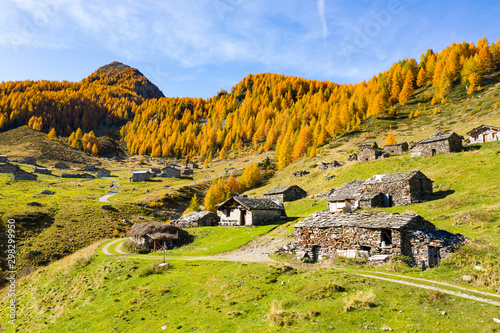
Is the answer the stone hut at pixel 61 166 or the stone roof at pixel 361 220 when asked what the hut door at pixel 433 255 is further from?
the stone hut at pixel 61 166

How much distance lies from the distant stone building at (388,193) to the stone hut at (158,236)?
1030 inches

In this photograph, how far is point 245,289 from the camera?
19703 millimetres

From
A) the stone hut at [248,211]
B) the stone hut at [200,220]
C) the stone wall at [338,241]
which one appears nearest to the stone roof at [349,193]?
the stone hut at [248,211]

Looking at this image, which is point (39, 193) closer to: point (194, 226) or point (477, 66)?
point (194, 226)

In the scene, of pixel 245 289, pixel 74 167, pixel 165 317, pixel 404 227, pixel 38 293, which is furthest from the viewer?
pixel 74 167

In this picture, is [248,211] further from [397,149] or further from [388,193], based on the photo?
[397,149]

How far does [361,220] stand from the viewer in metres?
24.4

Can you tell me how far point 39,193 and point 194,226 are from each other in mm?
63309

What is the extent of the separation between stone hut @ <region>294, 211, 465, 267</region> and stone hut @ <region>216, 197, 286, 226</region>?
26.0m

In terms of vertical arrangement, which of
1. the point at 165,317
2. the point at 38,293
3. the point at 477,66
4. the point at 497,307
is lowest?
the point at 38,293

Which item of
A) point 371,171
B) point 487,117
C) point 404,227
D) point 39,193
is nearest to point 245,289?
point 404,227

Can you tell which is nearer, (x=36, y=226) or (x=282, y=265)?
(x=282, y=265)

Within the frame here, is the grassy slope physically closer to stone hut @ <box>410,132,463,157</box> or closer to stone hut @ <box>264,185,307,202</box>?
stone hut @ <box>264,185,307,202</box>

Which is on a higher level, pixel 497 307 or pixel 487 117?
pixel 487 117
